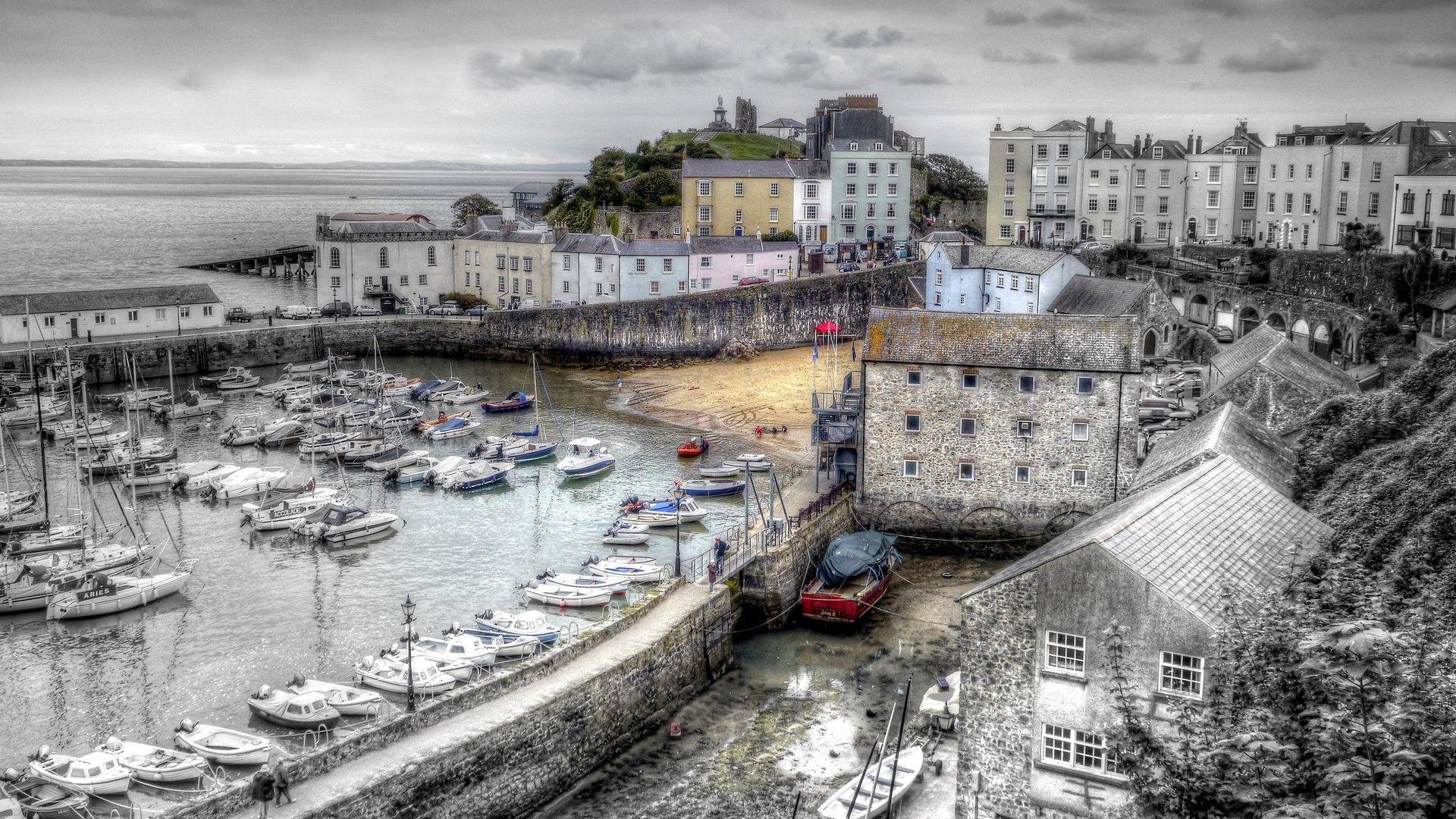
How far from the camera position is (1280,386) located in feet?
112

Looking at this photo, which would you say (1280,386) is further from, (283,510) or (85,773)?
(85,773)

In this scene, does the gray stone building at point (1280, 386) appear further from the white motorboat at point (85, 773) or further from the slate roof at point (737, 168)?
the slate roof at point (737, 168)

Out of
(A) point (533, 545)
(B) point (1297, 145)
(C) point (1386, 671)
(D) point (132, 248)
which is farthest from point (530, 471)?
(D) point (132, 248)

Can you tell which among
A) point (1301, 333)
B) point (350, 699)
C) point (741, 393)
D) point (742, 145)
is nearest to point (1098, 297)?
point (1301, 333)

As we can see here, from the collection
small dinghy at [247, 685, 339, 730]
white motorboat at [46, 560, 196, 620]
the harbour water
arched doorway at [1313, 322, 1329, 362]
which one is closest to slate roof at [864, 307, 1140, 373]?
the harbour water

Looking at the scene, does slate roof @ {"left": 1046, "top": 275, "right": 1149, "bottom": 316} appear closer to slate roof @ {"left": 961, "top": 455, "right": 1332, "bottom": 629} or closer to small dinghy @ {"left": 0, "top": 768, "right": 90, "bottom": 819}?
slate roof @ {"left": 961, "top": 455, "right": 1332, "bottom": 629}

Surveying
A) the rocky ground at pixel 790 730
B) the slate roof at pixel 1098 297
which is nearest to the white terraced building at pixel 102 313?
the slate roof at pixel 1098 297

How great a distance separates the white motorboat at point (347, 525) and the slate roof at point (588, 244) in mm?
35134

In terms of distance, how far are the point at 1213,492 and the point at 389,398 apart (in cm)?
4288

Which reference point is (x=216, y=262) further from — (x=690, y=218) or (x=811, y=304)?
(x=811, y=304)

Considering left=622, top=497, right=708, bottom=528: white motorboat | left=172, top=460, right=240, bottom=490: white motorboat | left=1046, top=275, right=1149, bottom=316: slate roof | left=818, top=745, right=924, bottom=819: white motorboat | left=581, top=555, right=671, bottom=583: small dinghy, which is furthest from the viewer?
left=1046, top=275, right=1149, bottom=316: slate roof

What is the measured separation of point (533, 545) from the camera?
36625 mm

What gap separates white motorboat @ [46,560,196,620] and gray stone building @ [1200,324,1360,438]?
29.3 meters

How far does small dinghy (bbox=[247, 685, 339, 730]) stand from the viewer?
24.1 meters
